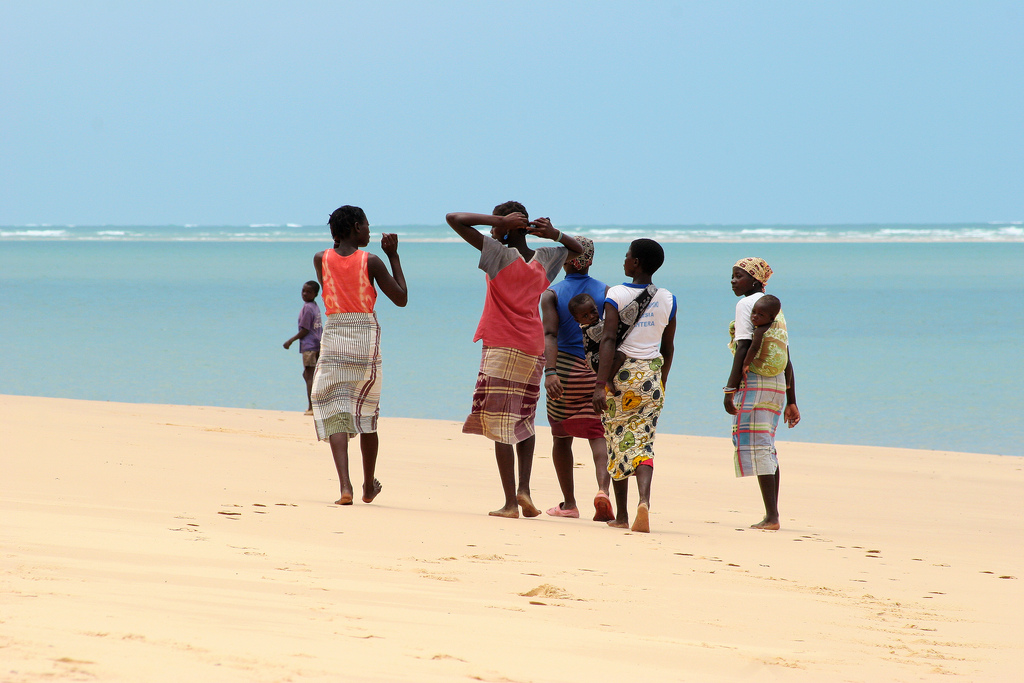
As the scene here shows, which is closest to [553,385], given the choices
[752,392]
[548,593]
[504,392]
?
[504,392]

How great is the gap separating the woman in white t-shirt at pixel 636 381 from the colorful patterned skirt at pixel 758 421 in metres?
0.65

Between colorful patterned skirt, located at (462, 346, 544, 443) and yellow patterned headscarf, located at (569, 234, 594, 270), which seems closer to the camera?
colorful patterned skirt, located at (462, 346, 544, 443)

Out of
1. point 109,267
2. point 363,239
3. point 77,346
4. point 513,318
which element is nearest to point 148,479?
point 363,239

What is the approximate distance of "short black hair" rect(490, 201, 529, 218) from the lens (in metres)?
5.88

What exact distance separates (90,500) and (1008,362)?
15.4 meters

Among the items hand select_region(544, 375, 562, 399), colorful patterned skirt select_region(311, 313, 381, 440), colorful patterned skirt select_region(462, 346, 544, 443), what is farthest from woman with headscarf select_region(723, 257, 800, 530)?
colorful patterned skirt select_region(311, 313, 381, 440)

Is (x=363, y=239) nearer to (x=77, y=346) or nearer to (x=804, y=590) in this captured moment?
(x=804, y=590)

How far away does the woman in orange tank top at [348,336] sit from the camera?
590 cm

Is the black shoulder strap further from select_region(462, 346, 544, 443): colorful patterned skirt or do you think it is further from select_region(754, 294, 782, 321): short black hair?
select_region(754, 294, 782, 321): short black hair

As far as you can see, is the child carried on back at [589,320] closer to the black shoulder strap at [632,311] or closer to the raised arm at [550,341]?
the raised arm at [550,341]

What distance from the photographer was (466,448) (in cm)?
952

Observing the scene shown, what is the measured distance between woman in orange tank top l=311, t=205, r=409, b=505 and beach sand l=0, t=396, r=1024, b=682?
0.53 metres

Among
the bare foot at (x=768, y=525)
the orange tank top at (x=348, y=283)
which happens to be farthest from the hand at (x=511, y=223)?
the bare foot at (x=768, y=525)

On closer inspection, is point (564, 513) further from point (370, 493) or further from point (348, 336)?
point (348, 336)
